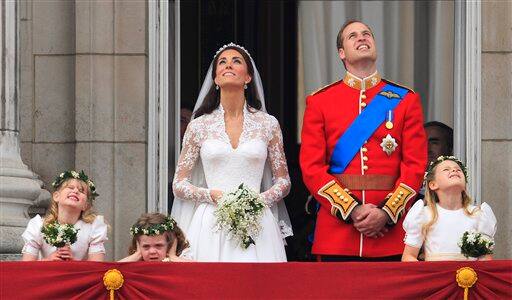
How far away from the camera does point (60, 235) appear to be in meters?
10.5

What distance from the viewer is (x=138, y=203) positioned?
13.0m

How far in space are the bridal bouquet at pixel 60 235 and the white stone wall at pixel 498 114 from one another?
146 inches

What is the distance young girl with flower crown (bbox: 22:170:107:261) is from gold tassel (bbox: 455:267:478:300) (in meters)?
2.33

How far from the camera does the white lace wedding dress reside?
11.3m

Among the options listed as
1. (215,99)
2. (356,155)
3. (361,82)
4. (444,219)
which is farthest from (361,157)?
(215,99)

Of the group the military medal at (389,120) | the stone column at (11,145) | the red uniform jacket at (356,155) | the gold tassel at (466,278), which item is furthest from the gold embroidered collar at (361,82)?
the stone column at (11,145)

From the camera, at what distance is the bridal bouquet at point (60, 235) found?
10.5 metres

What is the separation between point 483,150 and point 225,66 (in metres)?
2.41

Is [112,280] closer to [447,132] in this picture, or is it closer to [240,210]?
[240,210]

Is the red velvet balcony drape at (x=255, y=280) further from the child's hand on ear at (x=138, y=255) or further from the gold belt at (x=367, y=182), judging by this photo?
the gold belt at (x=367, y=182)

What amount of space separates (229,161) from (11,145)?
5.23ft

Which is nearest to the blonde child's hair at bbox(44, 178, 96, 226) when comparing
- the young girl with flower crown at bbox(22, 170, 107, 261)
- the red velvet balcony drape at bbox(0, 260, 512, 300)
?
the young girl with flower crown at bbox(22, 170, 107, 261)

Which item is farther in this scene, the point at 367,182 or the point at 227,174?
the point at 227,174

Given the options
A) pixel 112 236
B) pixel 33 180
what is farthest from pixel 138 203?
pixel 33 180
